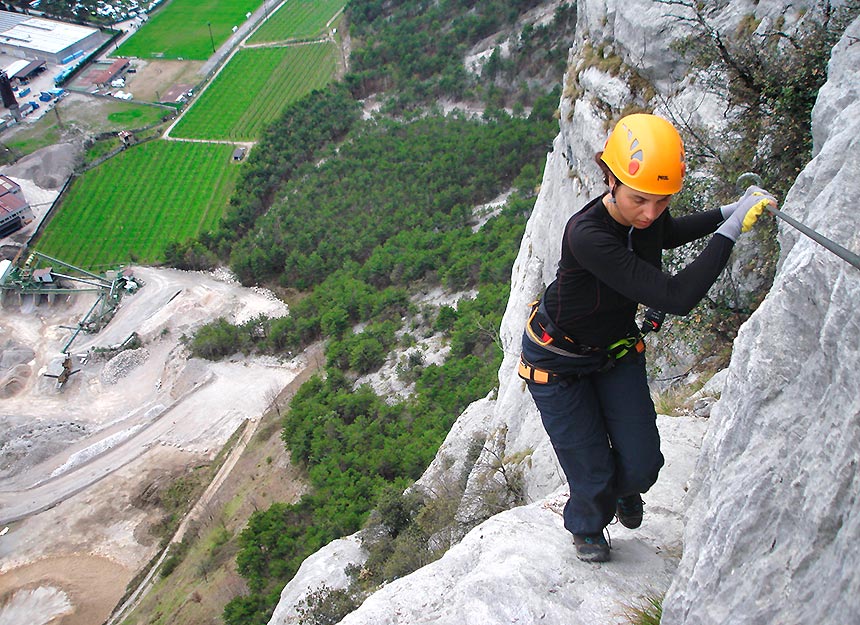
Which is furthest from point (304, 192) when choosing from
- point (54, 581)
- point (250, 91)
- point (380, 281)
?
point (54, 581)

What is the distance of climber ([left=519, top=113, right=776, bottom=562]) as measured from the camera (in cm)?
468

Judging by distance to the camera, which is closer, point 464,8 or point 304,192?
point 304,192

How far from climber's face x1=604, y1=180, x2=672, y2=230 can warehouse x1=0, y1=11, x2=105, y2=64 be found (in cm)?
10585

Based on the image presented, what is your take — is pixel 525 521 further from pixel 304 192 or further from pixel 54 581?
pixel 304 192

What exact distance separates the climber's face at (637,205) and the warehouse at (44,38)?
4168 inches

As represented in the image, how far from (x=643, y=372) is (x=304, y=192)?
5759 cm

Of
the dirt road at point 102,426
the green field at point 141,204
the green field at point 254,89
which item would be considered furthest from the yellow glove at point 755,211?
the green field at point 254,89

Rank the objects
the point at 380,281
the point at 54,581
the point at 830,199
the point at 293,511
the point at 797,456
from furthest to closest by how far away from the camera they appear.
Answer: the point at 380,281
the point at 54,581
the point at 293,511
the point at 830,199
the point at 797,456

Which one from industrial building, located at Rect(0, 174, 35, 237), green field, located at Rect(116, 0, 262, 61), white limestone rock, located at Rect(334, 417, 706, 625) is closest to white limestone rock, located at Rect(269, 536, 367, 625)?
white limestone rock, located at Rect(334, 417, 706, 625)

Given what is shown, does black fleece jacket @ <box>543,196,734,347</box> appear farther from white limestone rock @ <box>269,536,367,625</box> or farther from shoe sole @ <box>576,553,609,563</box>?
white limestone rock @ <box>269,536,367,625</box>

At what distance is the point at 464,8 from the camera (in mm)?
77562

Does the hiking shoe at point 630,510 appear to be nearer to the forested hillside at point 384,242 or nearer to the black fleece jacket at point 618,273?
the black fleece jacket at point 618,273

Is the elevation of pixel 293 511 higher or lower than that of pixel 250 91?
lower

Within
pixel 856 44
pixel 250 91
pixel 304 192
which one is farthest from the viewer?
pixel 250 91
